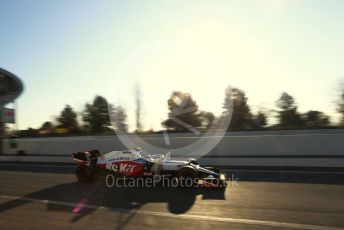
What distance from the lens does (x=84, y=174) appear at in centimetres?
1355

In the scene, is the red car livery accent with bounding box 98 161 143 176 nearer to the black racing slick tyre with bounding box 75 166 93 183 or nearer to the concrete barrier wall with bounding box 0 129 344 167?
the black racing slick tyre with bounding box 75 166 93 183

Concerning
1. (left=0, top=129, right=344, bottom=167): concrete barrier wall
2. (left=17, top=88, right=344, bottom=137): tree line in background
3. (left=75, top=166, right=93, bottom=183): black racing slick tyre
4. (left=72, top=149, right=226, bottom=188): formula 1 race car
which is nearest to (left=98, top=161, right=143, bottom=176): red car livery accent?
(left=72, top=149, right=226, bottom=188): formula 1 race car


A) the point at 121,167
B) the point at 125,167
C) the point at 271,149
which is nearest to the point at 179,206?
the point at 125,167

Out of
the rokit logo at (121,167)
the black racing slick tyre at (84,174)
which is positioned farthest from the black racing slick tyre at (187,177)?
the black racing slick tyre at (84,174)

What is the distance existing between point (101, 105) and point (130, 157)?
39.9 metres

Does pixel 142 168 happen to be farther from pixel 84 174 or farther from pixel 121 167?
pixel 84 174

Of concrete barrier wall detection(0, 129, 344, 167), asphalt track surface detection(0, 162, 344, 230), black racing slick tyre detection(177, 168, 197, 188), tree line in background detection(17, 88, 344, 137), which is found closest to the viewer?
asphalt track surface detection(0, 162, 344, 230)

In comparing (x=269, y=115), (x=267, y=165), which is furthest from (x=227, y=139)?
(x=269, y=115)

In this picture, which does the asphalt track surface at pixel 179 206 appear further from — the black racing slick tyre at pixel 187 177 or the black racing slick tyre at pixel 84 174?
the black racing slick tyre at pixel 187 177

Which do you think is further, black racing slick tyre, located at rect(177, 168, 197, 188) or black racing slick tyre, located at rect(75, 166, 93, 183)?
black racing slick tyre, located at rect(75, 166, 93, 183)

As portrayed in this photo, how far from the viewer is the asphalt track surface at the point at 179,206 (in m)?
7.90

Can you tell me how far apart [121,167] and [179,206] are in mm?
3767

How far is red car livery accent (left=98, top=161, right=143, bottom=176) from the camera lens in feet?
41.1

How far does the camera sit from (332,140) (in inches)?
759
